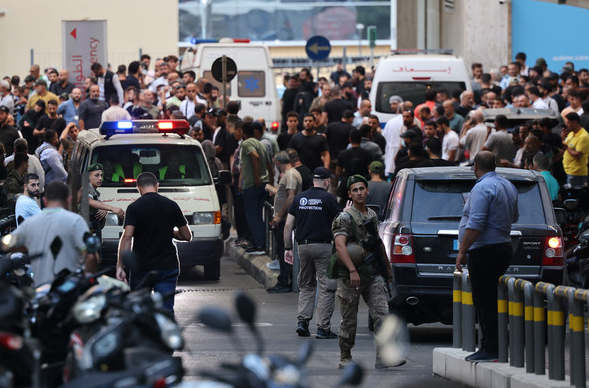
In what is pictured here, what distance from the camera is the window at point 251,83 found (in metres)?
30.0

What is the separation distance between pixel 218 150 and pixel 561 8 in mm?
11756

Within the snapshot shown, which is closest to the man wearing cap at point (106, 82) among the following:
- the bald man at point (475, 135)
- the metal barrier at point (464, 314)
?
the bald man at point (475, 135)

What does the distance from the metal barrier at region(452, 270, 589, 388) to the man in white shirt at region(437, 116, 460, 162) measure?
9.62m

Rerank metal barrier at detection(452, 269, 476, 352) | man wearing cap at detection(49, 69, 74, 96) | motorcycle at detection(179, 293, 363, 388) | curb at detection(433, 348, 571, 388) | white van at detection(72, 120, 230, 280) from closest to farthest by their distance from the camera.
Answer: motorcycle at detection(179, 293, 363, 388), curb at detection(433, 348, 571, 388), metal barrier at detection(452, 269, 476, 352), white van at detection(72, 120, 230, 280), man wearing cap at detection(49, 69, 74, 96)

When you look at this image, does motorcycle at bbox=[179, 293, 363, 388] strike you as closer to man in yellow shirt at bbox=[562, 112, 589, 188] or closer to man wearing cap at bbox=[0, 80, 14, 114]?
man in yellow shirt at bbox=[562, 112, 589, 188]

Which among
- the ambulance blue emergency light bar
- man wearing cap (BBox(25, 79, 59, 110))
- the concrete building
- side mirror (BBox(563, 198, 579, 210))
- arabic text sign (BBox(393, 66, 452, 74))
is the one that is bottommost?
side mirror (BBox(563, 198, 579, 210))

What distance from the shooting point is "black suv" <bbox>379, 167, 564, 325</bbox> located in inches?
498

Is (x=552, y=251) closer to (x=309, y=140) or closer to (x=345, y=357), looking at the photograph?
(x=345, y=357)

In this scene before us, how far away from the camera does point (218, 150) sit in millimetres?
21938

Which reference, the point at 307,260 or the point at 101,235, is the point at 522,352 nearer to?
the point at 307,260

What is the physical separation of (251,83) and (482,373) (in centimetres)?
→ 2023

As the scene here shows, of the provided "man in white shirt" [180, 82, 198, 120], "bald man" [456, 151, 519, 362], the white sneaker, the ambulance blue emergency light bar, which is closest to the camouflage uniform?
"bald man" [456, 151, 519, 362]

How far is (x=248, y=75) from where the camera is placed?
30047mm

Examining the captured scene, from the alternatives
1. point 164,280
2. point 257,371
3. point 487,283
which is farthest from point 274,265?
point 257,371
